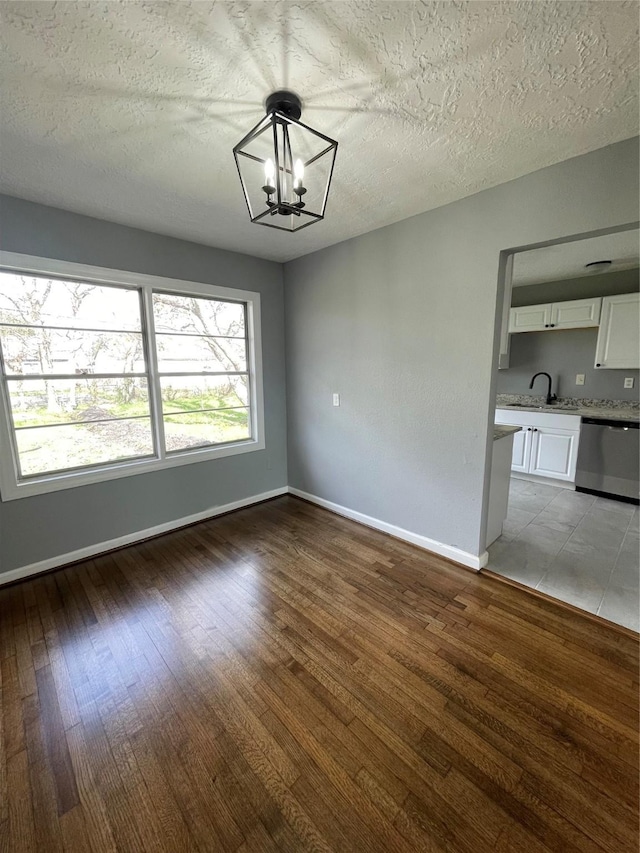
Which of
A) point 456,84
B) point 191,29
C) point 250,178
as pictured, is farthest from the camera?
point 250,178

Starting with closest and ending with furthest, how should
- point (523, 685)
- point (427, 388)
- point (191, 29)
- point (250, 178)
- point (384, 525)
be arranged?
1. point (191, 29)
2. point (523, 685)
3. point (250, 178)
4. point (427, 388)
5. point (384, 525)

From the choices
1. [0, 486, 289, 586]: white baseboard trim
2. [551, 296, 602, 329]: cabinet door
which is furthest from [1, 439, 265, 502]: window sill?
[551, 296, 602, 329]: cabinet door

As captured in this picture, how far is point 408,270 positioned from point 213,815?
10.2ft

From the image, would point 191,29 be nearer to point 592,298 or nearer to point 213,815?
point 213,815

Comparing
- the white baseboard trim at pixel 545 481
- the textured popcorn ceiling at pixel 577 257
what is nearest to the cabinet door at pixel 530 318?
the textured popcorn ceiling at pixel 577 257

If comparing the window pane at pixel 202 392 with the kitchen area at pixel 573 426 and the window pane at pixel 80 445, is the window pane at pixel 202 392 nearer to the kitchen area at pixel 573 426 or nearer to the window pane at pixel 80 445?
the window pane at pixel 80 445

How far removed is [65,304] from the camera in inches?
97.6

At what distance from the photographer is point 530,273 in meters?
3.97

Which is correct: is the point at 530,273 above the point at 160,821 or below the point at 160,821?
above

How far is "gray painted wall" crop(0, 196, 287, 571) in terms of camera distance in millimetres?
2326

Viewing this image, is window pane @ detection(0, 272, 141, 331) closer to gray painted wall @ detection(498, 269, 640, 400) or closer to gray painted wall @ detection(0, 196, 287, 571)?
gray painted wall @ detection(0, 196, 287, 571)

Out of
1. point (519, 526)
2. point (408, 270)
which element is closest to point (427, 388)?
point (408, 270)

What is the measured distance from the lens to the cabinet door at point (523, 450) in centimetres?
419

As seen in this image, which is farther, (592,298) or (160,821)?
(592,298)
